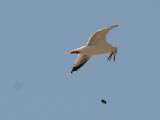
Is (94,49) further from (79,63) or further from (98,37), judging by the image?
(79,63)

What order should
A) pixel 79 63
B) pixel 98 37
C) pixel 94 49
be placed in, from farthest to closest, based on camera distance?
pixel 79 63, pixel 94 49, pixel 98 37

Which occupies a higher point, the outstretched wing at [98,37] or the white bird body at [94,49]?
the outstretched wing at [98,37]

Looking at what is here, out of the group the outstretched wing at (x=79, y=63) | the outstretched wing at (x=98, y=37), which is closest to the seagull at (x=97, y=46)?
the outstretched wing at (x=98, y=37)

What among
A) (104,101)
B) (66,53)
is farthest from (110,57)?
(104,101)

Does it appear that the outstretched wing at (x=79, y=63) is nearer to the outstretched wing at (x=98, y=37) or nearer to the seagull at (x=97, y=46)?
the seagull at (x=97, y=46)

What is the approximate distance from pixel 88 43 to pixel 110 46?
58.1 inches

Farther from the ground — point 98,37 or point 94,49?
point 98,37

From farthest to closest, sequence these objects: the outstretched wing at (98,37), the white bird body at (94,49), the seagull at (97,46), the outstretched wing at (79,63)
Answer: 1. the outstretched wing at (79,63)
2. the white bird body at (94,49)
3. the seagull at (97,46)
4. the outstretched wing at (98,37)

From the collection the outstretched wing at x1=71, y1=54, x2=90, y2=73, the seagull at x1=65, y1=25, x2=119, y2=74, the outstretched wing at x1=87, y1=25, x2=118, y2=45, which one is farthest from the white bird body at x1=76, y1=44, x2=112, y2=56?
the outstretched wing at x1=71, y1=54, x2=90, y2=73

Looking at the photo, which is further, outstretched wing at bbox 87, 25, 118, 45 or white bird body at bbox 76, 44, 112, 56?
white bird body at bbox 76, 44, 112, 56

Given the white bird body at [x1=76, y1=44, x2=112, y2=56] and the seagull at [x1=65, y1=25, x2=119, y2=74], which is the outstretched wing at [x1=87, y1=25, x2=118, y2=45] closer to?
the seagull at [x1=65, y1=25, x2=119, y2=74]

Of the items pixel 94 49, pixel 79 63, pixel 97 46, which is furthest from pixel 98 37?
pixel 79 63

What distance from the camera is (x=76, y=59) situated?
28.1 meters

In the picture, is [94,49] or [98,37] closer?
[98,37]
